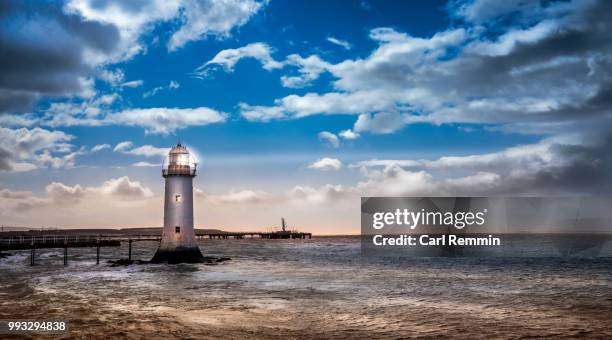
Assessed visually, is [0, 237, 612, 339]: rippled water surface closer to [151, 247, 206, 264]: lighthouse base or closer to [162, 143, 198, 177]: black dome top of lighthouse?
[151, 247, 206, 264]: lighthouse base

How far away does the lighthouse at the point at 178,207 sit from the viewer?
3616 cm

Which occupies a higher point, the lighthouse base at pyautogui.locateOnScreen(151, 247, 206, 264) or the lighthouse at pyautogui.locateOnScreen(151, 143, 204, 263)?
the lighthouse at pyautogui.locateOnScreen(151, 143, 204, 263)

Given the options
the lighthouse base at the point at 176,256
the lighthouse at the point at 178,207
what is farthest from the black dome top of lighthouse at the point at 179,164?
the lighthouse base at the point at 176,256

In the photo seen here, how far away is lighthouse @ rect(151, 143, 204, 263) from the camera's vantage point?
3616cm

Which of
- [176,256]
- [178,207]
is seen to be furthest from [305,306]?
[176,256]

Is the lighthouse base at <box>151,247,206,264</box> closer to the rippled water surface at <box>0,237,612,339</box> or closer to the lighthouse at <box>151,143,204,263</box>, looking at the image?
the lighthouse at <box>151,143,204,263</box>

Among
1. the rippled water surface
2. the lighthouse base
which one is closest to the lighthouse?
the lighthouse base

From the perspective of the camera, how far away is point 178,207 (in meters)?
36.2

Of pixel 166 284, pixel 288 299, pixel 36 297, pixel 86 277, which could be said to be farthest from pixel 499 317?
pixel 86 277

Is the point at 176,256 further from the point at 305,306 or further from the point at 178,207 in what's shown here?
the point at 305,306

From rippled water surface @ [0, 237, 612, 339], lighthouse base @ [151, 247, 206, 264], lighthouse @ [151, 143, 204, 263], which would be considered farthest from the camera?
lighthouse base @ [151, 247, 206, 264]

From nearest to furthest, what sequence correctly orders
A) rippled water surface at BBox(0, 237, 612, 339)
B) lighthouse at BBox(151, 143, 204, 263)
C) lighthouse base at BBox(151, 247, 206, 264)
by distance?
rippled water surface at BBox(0, 237, 612, 339)
lighthouse at BBox(151, 143, 204, 263)
lighthouse base at BBox(151, 247, 206, 264)

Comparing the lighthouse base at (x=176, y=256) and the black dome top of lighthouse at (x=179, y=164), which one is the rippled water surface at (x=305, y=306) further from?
the black dome top of lighthouse at (x=179, y=164)

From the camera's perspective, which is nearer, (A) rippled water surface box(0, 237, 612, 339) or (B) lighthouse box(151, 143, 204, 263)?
(A) rippled water surface box(0, 237, 612, 339)
